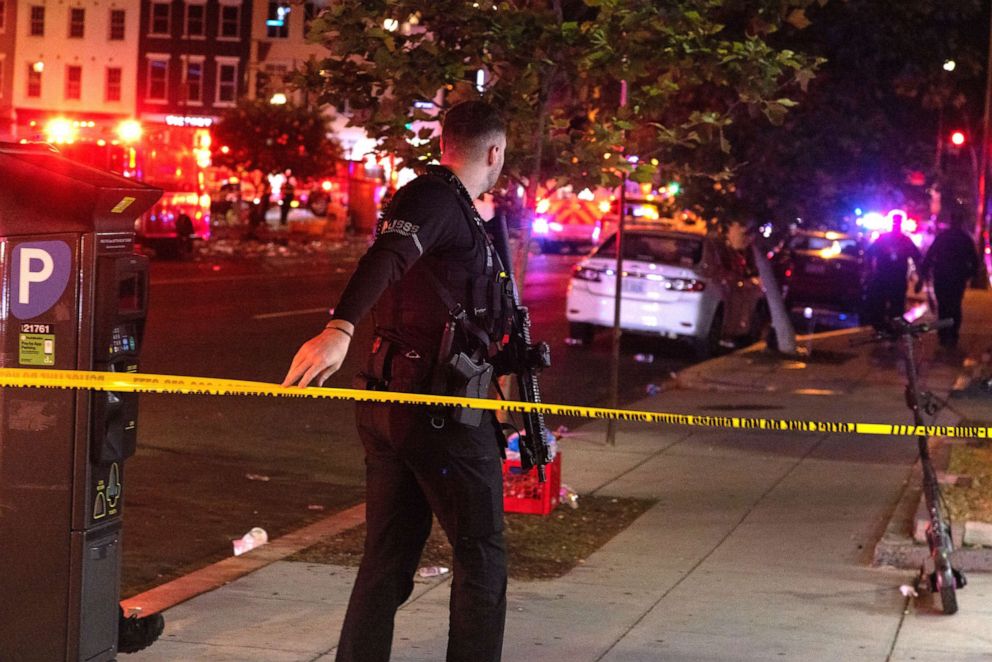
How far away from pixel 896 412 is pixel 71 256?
10701 mm

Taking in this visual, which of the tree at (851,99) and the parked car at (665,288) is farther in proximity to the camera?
the parked car at (665,288)

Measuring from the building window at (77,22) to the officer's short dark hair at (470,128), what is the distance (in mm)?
71809

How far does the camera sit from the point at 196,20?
73188mm

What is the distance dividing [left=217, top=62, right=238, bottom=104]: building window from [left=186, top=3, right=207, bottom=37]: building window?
1.70 metres

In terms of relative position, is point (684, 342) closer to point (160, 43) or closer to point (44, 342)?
point (44, 342)

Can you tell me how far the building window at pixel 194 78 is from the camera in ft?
241

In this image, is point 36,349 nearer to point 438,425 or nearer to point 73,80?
point 438,425

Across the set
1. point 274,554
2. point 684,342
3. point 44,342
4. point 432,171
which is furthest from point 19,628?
point 684,342

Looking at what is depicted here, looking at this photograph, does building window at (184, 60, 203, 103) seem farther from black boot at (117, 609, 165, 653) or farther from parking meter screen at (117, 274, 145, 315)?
parking meter screen at (117, 274, 145, 315)

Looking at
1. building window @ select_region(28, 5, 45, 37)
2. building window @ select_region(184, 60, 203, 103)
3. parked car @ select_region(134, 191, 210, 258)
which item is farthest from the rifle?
building window @ select_region(28, 5, 45, 37)

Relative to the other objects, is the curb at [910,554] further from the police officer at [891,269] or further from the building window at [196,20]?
the building window at [196,20]

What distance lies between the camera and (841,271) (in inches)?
1147

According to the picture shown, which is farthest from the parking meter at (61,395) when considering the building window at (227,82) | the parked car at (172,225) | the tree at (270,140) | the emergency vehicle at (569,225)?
the building window at (227,82)

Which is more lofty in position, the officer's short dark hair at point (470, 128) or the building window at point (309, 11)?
the building window at point (309, 11)
